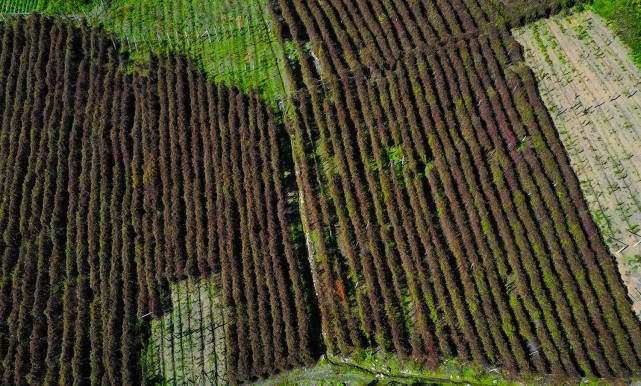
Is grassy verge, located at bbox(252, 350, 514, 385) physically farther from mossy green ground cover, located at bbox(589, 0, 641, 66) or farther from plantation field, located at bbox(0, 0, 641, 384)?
mossy green ground cover, located at bbox(589, 0, 641, 66)

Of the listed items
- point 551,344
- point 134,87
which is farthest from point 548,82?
point 134,87

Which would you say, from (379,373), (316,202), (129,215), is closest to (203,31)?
(129,215)

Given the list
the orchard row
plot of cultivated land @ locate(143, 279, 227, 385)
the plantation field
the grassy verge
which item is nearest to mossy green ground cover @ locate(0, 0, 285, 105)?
the plantation field

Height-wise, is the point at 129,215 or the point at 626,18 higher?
the point at 626,18

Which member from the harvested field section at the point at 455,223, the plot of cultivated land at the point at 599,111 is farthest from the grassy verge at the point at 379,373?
the plot of cultivated land at the point at 599,111

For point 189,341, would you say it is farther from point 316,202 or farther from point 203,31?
point 203,31

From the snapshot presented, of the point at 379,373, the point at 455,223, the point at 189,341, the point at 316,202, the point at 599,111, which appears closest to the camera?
the point at 379,373

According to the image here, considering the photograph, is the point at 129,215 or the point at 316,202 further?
the point at 129,215
